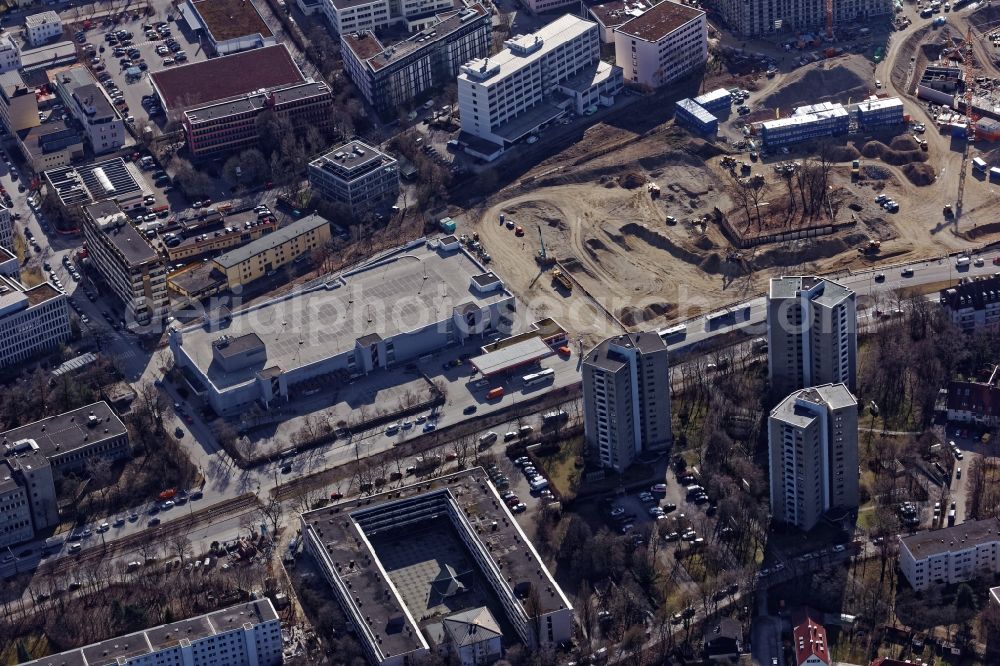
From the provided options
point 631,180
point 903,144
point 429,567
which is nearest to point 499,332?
point 631,180

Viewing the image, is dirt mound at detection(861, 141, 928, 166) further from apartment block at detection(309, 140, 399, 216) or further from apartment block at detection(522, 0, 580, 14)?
apartment block at detection(309, 140, 399, 216)

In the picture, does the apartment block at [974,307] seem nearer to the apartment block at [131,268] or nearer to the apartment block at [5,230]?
the apartment block at [131,268]

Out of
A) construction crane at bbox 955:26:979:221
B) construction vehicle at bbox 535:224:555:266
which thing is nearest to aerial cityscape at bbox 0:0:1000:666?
construction crane at bbox 955:26:979:221

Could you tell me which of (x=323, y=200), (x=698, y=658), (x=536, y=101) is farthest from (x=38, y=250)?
(x=698, y=658)

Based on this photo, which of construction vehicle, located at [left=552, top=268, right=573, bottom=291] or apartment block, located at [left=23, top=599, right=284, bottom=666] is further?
construction vehicle, located at [left=552, top=268, right=573, bottom=291]

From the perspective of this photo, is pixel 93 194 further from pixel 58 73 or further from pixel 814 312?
pixel 814 312

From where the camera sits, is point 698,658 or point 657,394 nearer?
point 698,658
